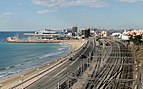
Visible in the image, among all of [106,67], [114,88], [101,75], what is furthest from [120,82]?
[106,67]

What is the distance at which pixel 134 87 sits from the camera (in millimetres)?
49844

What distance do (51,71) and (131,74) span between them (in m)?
19.3

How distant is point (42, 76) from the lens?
68.8m

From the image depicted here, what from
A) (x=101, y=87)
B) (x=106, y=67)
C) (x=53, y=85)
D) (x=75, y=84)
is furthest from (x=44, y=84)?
(x=106, y=67)

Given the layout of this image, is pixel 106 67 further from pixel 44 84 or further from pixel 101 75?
pixel 44 84

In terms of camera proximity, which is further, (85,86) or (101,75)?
(101,75)

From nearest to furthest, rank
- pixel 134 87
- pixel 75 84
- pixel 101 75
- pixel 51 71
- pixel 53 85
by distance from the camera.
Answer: pixel 134 87
pixel 75 84
pixel 53 85
pixel 101 75
pixel 51 71

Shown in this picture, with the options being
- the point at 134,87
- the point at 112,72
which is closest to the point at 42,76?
the point at 112,72

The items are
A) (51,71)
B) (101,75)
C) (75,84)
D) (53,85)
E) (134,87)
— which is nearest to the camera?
(134,87)

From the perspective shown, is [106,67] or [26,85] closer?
[26,85]

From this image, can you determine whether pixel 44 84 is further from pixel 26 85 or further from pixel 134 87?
pixel 134 87

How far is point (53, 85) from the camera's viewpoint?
56750 millimetres

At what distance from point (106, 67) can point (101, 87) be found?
26435 millimetres

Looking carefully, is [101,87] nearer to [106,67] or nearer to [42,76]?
[42,76]
